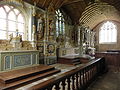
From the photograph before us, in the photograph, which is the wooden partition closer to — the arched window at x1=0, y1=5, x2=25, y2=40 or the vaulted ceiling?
the vaulted ceiling

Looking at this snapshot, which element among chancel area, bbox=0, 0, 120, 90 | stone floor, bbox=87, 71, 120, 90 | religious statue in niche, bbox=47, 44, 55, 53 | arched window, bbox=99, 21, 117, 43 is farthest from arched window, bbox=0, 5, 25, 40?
arched window, bbox=99, 21, 117, 43

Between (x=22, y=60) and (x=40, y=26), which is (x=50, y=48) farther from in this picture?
(x=22, y=60)

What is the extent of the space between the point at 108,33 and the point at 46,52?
13378 mm

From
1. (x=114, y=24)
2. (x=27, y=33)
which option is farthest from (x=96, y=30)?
(x=27, y=33)

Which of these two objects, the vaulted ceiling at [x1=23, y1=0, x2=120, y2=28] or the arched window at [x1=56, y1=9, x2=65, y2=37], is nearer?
the vaulted ceiling at [x1=23, y1=0, x2=120, y2=28]

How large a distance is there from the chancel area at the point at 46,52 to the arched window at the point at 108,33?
657 centimetres

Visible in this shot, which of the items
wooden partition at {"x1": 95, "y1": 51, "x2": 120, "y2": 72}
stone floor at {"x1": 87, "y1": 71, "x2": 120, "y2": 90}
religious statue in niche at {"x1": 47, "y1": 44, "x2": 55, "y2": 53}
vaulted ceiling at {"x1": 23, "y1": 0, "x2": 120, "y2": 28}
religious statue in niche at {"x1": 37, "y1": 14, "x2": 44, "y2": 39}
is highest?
vaulted ceiling at {"x1": 23, "y1": 0, "x2": 120, "y2": 28}

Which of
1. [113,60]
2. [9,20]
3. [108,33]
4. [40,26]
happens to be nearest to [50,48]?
[40,26]

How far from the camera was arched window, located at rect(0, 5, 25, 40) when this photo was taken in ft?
17.5

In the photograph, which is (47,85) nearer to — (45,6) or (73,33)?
(45,6)

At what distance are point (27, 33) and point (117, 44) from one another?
14692 mm

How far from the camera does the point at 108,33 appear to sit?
16.8 meters

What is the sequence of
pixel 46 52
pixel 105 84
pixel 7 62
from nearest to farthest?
pixel 105 84
pixel 7 62
pixel 46 52

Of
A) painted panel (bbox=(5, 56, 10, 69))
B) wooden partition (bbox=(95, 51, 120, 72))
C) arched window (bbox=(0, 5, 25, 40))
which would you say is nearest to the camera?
painted panel (bbox=(5, 56, 10, 69))
